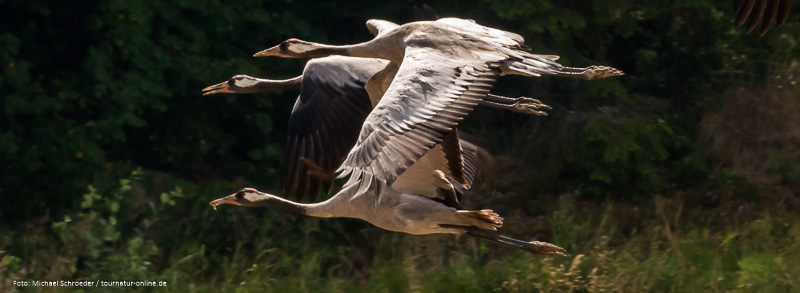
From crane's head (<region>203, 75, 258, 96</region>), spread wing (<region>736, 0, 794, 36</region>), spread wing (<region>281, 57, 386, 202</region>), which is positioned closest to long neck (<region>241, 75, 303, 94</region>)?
crane's head (<region>203, 75, 258, 96</region>)

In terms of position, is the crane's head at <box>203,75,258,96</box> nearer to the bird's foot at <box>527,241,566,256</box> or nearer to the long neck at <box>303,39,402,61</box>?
the long neck at <box>303,39,402,61</box>

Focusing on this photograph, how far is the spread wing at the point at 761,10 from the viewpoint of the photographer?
13.5 feet

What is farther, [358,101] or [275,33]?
[275,33]

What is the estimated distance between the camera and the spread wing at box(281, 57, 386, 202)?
6.10 m

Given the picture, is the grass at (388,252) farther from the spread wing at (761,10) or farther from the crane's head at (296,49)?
the spread wing at (761,10)

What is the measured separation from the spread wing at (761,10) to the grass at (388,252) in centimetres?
250

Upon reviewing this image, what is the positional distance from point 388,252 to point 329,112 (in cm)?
189

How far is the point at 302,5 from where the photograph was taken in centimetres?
883

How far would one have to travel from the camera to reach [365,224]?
27.6ft

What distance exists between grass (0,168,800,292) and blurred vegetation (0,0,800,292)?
2 centimetres

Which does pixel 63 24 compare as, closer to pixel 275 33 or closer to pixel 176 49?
pixel 176 49

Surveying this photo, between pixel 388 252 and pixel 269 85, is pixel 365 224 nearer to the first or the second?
pixel 388 252

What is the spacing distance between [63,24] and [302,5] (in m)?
1.75

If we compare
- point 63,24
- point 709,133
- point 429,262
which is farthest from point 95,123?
point 709,133
